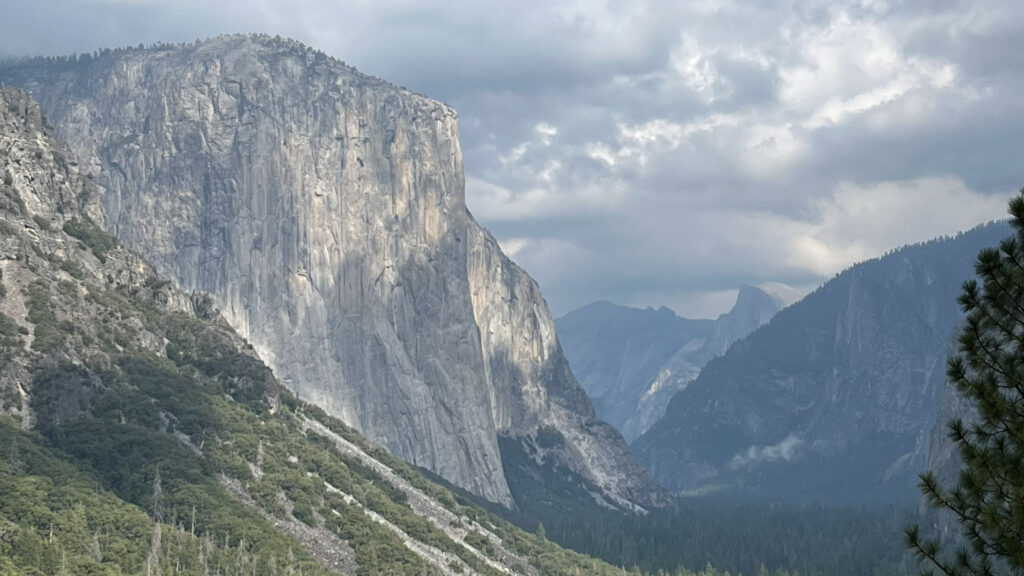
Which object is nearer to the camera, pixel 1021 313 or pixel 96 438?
A: pixel 1021 313

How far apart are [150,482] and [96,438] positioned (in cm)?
1203

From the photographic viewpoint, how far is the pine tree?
138 feet

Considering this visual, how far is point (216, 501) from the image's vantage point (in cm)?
19475

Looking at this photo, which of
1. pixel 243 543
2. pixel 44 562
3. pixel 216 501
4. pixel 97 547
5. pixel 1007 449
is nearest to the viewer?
pixel 1007 449

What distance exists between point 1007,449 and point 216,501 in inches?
6514

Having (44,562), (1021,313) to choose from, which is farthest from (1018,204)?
(44,562)

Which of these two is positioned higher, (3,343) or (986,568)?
(3,343)

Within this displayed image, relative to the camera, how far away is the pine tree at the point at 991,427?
42.2 meters

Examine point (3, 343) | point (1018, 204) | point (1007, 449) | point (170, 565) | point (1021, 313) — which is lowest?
point (170, 565)

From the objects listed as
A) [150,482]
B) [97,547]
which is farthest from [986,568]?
[150,482]

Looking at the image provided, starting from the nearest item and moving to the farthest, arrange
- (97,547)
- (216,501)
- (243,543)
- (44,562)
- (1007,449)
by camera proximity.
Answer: (1007,449)
(44,562)
(97,547)
(243,543)
(216,501)

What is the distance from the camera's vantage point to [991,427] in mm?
43156

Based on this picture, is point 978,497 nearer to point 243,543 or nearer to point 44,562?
point 44,562

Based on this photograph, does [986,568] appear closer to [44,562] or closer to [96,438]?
[44,562]
